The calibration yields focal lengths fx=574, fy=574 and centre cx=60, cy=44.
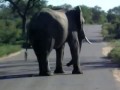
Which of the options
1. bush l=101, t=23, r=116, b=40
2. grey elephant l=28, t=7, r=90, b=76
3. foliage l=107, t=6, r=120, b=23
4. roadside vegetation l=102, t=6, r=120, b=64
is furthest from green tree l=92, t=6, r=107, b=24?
grey elephant l=28, t=7, r=90, b=76

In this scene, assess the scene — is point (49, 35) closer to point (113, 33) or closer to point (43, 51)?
point (43, 51)

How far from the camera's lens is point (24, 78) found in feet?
65.1

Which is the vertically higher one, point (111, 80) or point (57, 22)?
point (57, 22)

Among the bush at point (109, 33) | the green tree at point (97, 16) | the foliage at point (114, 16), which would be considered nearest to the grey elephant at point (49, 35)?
the bush at point (109, 33)

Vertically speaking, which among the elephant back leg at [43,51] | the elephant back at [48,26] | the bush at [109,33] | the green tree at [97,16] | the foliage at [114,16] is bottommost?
the green tree at [97,16]

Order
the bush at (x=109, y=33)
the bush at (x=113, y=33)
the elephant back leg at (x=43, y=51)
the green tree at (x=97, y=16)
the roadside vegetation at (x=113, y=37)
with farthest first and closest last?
the green tree at (x=97, y=16), the bush at (x=109, y=33), the bush at (x=113, y=33), the roadside vegetation at (x=113, y=37), the elephant back leg at (x=43, y=51)

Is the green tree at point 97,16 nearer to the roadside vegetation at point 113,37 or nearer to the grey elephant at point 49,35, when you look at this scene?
the roadside vegetation at point 113,37

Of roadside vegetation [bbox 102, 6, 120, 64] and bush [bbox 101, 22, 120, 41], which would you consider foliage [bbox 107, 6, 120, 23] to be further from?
bush [bbox 101, 22, 120, 41]

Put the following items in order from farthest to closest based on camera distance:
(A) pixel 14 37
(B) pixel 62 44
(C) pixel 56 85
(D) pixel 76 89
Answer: (A) pixel 14 37 < (B) pixel 62 44 < (C) pixel 56 85 < (D) pixel 76 89

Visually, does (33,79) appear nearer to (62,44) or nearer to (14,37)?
(62,44)

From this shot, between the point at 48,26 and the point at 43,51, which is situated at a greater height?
the point at 48,26

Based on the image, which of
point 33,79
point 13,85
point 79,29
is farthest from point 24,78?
point 79,29

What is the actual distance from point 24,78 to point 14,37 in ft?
119

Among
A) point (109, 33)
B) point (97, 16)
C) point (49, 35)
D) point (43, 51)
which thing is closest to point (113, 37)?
point (109, 33)
